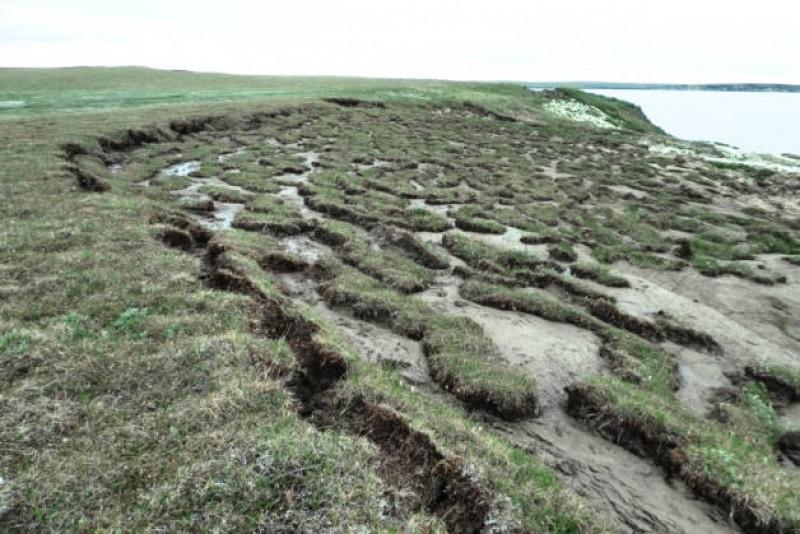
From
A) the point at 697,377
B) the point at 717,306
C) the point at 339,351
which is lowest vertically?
the point at 717,306

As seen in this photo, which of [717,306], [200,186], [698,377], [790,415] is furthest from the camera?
Answer: [200,186]

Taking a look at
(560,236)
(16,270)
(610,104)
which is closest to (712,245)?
(560,236)

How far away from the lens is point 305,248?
16.8 metres

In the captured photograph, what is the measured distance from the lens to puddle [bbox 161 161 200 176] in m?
26.5

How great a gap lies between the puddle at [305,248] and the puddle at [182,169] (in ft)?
41.1

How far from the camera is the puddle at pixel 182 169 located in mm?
26500

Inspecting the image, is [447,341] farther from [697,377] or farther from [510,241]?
[510,241]

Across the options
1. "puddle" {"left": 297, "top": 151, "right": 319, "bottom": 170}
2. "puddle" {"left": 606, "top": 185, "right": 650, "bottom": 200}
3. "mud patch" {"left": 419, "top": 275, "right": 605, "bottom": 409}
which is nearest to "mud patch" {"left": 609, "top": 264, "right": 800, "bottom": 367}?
"mud patch" {"left": 419, "top": 275, "right": 605, "bottom": 409}

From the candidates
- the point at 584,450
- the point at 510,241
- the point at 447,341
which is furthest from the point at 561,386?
the point at 510,241

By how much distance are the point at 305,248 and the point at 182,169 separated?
15.0 metres

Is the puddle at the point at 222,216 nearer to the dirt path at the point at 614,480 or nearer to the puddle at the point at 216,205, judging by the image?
the puddle at the point at 216,205

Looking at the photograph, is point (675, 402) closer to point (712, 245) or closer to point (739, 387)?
point (739, 387)

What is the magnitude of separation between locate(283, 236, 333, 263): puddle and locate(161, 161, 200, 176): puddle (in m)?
12.5

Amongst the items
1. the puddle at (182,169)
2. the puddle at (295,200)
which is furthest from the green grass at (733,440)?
the puddle at (182,169)
